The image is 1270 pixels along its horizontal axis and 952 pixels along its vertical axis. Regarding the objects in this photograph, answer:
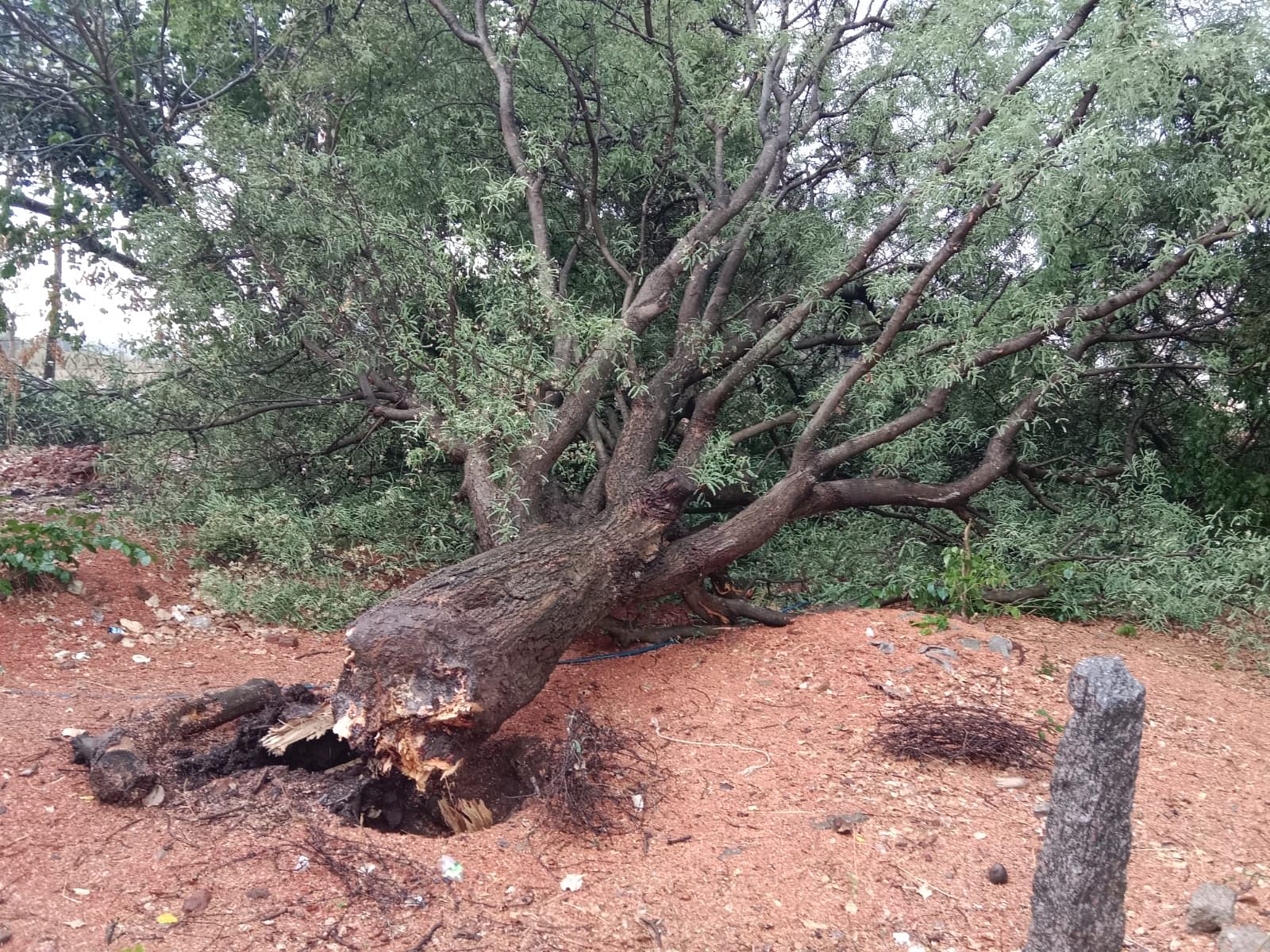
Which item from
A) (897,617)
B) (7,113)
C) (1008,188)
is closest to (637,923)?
(897,617)

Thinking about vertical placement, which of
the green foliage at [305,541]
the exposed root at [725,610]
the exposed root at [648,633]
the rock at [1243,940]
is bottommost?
the rock at [1243,940]

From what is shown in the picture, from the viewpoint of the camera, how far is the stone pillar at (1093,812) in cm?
203

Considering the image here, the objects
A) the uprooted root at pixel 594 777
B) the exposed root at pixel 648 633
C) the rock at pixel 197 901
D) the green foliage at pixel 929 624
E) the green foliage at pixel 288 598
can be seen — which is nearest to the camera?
the rock at pixel 197 901

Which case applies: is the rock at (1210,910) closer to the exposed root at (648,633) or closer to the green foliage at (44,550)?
the exposed root at (648,633)

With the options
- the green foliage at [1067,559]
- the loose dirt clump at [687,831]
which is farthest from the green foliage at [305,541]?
the green foliage at [1067,559]

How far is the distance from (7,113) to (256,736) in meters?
7.70

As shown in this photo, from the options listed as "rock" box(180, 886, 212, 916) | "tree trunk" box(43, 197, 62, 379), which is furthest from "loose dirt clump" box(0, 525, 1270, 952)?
"tree trunk" box(43, 197, 62, 379)

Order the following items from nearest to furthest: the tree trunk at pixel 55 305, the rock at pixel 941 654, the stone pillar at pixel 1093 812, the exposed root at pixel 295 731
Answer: the stone pillar at pixel 1093 812, the exposed root at pixel 295 731, the rock at pixel 941 654, the tree trunk at pixel 55 305

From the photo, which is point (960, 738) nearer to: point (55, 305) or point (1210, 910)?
point (1210, 910)

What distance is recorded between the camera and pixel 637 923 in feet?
8.63

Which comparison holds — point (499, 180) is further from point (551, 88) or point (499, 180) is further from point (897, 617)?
point (897, 617)

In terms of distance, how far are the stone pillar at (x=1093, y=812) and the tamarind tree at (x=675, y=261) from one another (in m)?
2.15

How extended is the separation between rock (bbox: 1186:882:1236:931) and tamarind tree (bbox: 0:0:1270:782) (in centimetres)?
238

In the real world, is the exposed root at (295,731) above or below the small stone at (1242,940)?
above
